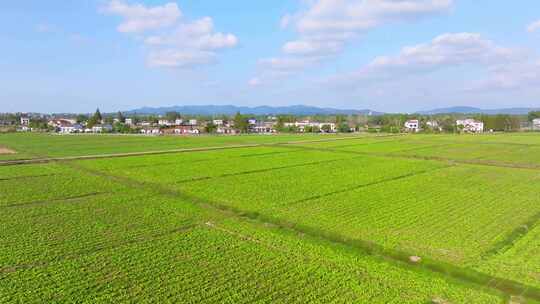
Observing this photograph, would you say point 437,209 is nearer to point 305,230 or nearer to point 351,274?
point 305,230

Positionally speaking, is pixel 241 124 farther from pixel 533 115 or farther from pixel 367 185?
pixel 533 115

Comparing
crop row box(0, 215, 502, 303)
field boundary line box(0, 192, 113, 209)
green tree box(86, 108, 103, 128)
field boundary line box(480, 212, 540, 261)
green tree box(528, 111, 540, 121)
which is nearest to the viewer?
crop row box(0, 215, 502, 303)

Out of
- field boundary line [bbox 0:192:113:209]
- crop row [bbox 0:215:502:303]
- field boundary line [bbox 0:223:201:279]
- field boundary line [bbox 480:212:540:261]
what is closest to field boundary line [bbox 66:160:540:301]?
crop row [bbox 0:215:502:303]

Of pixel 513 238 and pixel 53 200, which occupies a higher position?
pixel 53 200

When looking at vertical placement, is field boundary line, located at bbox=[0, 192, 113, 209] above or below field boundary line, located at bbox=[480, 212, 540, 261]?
above

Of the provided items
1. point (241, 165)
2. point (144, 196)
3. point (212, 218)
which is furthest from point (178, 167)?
point (212, 218)

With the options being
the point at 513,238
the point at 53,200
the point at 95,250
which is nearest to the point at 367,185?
the point at 513,238

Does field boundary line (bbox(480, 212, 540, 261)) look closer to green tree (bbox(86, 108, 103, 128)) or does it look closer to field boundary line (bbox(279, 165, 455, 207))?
field boundary line (bbox(279, 165, 455, 207))

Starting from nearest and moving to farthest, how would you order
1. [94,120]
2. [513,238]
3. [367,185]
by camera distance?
[513,238] → [367,185] → [94,120]
